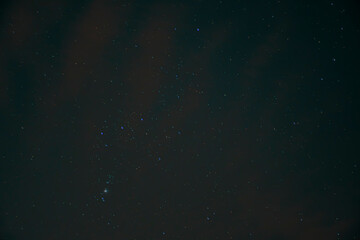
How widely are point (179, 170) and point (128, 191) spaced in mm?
433

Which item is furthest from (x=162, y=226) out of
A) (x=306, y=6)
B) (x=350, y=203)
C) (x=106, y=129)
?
(x=306, y=6)

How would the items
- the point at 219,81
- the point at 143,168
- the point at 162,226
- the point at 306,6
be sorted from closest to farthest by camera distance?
the point at 306,6
the point at 219,81
the point at 143,168
the point at 162,226

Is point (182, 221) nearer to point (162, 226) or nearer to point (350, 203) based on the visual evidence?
point (162, 226)

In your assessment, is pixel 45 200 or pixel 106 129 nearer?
pixel 106 129

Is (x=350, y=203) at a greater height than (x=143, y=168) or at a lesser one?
lesser

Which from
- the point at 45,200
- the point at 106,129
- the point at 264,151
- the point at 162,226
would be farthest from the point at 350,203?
the point at 45,200

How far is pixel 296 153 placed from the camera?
1.86 metres

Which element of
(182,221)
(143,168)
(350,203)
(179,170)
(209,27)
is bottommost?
(350,203)

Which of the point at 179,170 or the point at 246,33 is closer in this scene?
the point at 246,33

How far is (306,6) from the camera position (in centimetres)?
157

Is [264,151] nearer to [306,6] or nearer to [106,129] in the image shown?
[306,6]

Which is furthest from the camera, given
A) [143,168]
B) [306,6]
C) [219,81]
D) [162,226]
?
[162,226]

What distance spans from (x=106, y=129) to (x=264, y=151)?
1.19m

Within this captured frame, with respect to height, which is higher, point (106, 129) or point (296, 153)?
point (106, 129)
